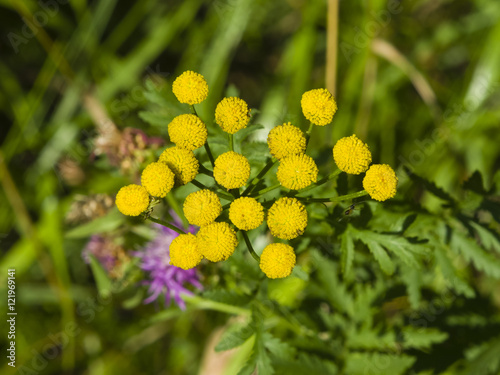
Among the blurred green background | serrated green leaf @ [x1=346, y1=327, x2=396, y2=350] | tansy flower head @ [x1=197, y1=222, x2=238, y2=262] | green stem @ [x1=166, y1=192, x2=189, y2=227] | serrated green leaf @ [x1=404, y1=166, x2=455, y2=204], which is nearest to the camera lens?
tansy flower head @ [x1=197, y1=222, x2=238, y2=262]

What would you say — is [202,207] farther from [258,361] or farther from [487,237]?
[487,237]

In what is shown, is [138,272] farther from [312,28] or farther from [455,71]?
[455,71]

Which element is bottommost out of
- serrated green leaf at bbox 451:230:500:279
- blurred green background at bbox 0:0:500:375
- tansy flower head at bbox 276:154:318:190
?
blurred green background at bbox 0:0:500:375

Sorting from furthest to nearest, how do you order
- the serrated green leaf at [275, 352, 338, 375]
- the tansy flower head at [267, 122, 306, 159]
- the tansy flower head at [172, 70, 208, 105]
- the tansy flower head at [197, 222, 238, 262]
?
1. the serrated green leaf at [275, 352, 338, 375]
2. the tansy flower head at [172, 70, 208, 105]
3. the tansy flower head at [267, 122, 306, 159]
4. the tansy flower head at [197, 222, 238, 262]

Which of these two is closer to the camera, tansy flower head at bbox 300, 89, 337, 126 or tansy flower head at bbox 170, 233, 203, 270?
tansy flower head at bbox 170, 233, 203, 270

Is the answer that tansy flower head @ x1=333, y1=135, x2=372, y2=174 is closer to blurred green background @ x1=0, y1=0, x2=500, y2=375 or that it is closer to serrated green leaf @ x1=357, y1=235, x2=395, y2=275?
serrated green leaf @ x1=357, y1=235, x2=395, y2=275

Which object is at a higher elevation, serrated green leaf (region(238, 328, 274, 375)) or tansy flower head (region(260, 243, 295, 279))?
tansy flower head (region(260, 243, 295, 279))

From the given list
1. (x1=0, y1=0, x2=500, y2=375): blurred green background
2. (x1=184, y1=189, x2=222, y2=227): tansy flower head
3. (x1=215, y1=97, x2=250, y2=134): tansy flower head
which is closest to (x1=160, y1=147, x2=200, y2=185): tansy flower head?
(x1=184, y1=189, x2=222, y2=227): tansy flower head
